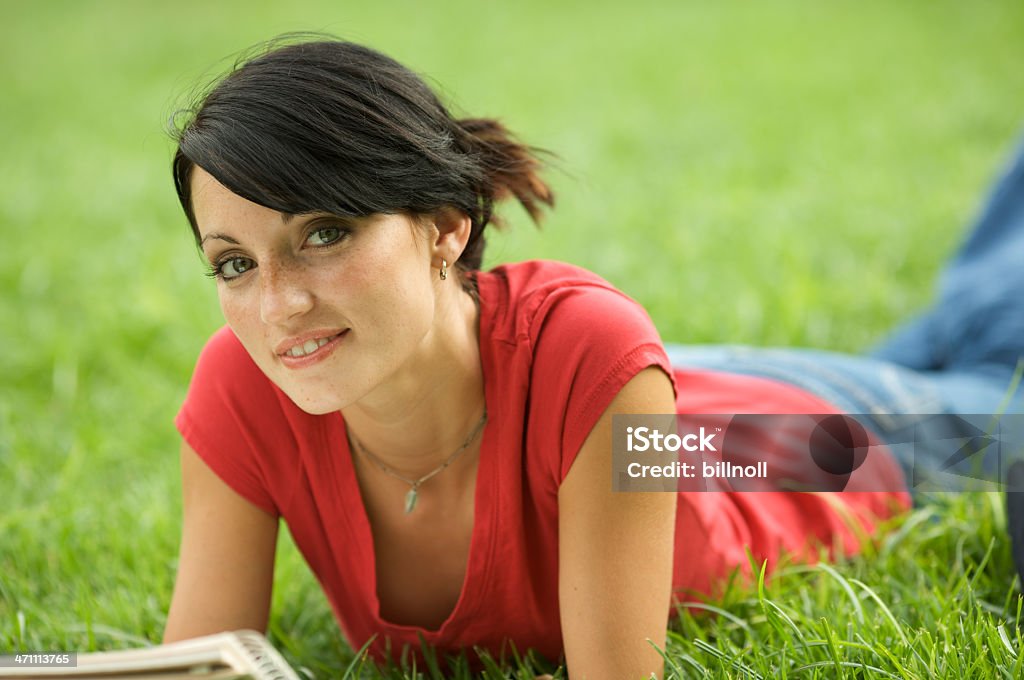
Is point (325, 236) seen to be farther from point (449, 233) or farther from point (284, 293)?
point (449, 233)

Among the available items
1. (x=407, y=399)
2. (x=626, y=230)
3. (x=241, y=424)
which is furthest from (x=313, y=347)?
(x=626, y=230)

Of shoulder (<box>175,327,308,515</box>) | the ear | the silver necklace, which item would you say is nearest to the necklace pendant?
the silver necklace

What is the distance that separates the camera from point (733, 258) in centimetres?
440

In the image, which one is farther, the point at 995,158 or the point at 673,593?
the point at 995,158

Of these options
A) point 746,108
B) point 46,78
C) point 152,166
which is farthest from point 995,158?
point 46,78

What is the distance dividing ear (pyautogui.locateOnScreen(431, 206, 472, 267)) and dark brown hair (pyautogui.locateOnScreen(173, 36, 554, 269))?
2 centimetres

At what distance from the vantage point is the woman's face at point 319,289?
5.41 ft

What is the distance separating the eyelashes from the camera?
5.41 ft

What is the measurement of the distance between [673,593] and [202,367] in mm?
1012

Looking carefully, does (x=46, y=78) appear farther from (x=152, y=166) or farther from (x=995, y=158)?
(x=995, y=158)

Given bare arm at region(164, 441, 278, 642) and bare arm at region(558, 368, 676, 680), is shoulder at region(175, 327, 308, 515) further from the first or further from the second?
bare arm at region(558, 368, 676, 680)

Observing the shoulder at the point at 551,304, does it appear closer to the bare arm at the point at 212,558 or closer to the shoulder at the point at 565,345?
the shoulder at the point at 565,345

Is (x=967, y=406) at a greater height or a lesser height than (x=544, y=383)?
lesser

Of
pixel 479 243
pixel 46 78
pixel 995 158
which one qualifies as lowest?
pixel 479 243
